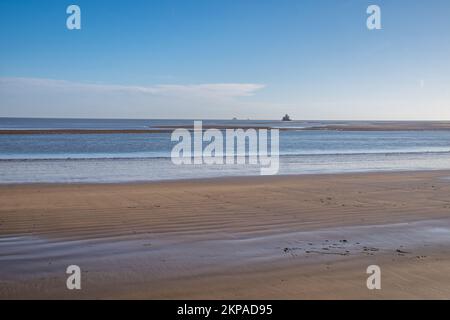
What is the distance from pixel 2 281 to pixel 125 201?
6001mm

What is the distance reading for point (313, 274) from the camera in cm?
584

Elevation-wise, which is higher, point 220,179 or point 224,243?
point 220,179

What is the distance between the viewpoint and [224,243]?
7.42 m

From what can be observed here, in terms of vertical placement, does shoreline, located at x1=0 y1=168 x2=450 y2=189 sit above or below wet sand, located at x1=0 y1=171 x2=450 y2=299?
above

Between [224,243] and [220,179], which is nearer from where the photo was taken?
[224,243]

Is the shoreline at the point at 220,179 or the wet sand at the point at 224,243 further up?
the shoreline at the point at 220,179

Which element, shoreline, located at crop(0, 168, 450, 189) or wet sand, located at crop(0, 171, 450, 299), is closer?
wet sand, located at crop(0, 171, 450, 299)

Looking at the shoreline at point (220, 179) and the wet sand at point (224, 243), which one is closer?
the wet sand at point (224, 243)

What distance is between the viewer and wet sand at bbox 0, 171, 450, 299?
5391 millimetres

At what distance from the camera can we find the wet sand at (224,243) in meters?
5.39
